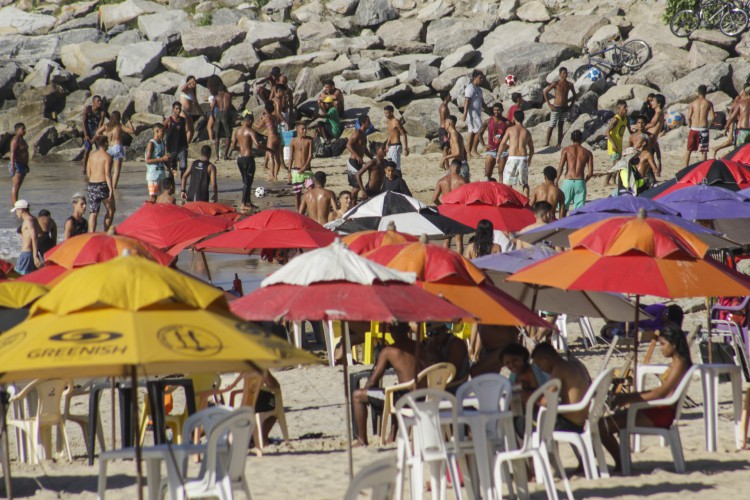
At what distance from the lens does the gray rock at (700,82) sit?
83.8ft

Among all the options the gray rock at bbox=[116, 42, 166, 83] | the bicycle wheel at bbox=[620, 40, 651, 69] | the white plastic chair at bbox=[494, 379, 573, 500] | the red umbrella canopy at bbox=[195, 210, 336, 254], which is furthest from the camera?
the gray rock at bbox=[116, 42, 166, 83]

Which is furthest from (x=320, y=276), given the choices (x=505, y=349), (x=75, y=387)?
(x=75, y=387)

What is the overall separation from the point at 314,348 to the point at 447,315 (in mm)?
5987

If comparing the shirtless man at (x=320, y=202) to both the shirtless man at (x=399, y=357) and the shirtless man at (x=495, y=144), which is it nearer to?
the shirtless man at (x=495, y=144)

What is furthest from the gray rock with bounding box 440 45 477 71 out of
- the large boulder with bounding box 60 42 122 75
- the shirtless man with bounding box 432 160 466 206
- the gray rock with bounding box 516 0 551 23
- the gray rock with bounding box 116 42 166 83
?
the shirtless man with bounding box 432 160 466 206

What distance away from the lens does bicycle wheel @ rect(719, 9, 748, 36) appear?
93.5ft

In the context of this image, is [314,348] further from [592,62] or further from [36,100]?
[36,100]

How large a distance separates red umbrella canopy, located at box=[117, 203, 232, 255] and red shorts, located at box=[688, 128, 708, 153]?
11270mm

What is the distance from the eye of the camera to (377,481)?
4.10 m

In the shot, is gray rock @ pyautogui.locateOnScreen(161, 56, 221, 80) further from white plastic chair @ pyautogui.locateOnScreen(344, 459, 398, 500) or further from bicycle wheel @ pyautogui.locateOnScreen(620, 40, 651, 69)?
white plastic chair @ pyautogui.locateOnScreen(344, 459, 398, 500)

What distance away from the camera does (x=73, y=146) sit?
29391mm

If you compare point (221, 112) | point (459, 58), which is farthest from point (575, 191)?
point (459, 58)

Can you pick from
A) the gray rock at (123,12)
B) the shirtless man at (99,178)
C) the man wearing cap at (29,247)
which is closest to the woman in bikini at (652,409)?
the man wearing cap at (29,247)

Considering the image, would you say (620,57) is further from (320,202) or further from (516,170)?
(320,202)
